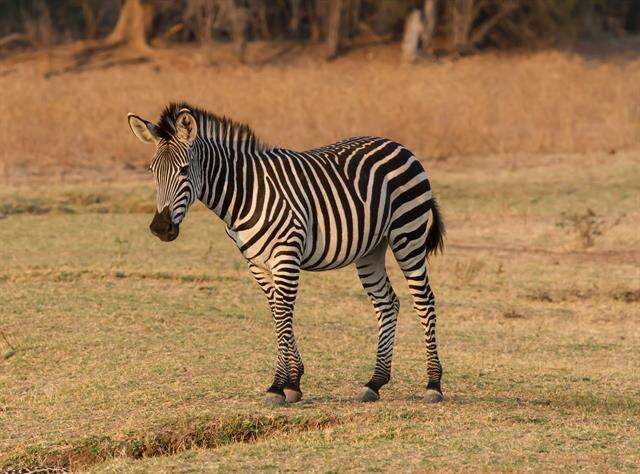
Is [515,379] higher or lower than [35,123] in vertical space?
lower

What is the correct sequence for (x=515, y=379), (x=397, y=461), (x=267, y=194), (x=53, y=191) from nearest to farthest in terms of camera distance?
(x=397, y=461), (x=267, y=194), (x=515, y=379), (x=53, y=191)

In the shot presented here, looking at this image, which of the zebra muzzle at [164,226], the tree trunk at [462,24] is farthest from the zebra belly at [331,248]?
the tree trunk at [462,24]

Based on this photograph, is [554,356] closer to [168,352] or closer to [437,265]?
[168,352]

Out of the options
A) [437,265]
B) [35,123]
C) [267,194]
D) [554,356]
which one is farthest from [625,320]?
[35,123]

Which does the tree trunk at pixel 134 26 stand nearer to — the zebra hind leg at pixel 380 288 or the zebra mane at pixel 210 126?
the zebra hind leg at pixel 380 288

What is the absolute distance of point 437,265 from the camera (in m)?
14.4

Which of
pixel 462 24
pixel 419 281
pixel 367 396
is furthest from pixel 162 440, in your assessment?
pixel 462 24

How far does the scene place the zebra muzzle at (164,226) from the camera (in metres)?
7.18

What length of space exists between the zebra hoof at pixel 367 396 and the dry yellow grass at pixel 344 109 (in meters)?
13.3

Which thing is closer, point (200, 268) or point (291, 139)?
point (200, 268)

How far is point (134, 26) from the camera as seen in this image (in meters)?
38.0

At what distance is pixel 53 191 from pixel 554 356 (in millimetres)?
10785

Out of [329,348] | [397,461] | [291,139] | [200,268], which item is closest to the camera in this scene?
[397,461]

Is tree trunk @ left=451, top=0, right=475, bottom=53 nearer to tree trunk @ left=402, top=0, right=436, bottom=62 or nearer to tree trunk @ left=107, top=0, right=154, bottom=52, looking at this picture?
tree trunk @ left=402, top=0, right=436, bottom=62
